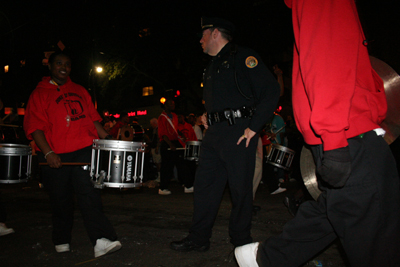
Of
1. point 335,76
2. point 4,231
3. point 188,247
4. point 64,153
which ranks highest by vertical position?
point 335,76

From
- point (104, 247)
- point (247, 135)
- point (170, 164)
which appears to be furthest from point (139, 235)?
point (170, 164)

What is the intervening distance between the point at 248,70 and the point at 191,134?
20.8 ft

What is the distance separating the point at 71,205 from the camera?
3.39m

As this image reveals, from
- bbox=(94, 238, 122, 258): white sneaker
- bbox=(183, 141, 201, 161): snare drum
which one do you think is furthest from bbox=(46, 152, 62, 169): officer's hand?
bbox=(183, 141, 201, 161): snare drum

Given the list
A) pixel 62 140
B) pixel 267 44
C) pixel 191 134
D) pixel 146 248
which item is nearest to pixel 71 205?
pixel 62 140

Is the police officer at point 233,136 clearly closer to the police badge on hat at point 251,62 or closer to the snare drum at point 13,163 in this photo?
the police badge on hat at point 251,62

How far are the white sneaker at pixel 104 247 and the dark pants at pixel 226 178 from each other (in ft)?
2.60

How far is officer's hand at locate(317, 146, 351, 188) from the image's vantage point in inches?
61.4

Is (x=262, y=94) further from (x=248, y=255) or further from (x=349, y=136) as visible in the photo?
(x=248, y=255)

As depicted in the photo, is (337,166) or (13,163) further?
(13,163)

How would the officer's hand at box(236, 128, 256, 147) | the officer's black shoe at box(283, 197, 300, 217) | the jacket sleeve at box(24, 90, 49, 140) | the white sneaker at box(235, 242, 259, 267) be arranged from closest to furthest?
the white sneaker at box(235, 242, 259, 267), the officer's hand at box(236, 128, 256, 147), the jacket sleeve at box(24, 90, 49, 140), the officer's black shoe at box(283, 197, 300, 217)

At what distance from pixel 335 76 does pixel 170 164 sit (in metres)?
6.62

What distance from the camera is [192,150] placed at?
766cm

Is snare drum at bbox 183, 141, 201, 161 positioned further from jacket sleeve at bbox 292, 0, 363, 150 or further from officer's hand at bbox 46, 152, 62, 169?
jacket sleeve at bbox 292, 0, 363, 150
